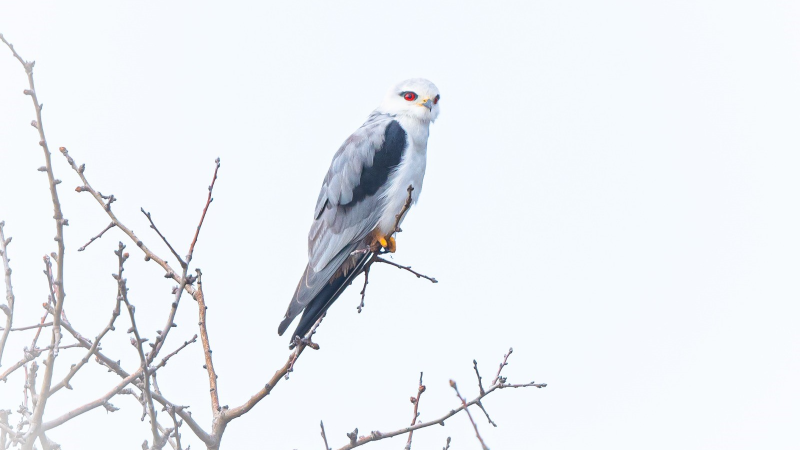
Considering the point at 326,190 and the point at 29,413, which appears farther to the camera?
the point at 326,190

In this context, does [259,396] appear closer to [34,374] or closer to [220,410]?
[220,410]

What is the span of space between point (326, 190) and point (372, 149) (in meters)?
0.46

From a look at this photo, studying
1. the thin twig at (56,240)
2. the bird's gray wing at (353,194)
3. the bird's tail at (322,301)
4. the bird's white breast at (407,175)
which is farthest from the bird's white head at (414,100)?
the thin twig at (56,240)

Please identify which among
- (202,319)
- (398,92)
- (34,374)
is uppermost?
(398,92)

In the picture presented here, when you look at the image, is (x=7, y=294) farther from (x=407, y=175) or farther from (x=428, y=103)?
(x=428, y=103)

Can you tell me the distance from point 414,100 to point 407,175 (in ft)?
2.71

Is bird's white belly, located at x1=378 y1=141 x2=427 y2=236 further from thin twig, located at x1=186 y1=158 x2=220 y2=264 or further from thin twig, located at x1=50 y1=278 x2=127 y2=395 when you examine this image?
thin twig, located at x1=50 y1=278 x2=127 y2=395

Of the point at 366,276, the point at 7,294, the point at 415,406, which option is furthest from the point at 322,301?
the point at 7,294

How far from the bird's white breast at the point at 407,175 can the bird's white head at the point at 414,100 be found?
12 centimetres

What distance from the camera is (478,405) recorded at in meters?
3.62

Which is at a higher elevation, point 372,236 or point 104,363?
point 372,236

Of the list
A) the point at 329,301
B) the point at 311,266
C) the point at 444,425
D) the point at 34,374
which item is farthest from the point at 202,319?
the point at 311,266

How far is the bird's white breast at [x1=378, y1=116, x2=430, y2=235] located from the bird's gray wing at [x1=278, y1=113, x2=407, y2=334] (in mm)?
46

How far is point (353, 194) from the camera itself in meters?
5.89
